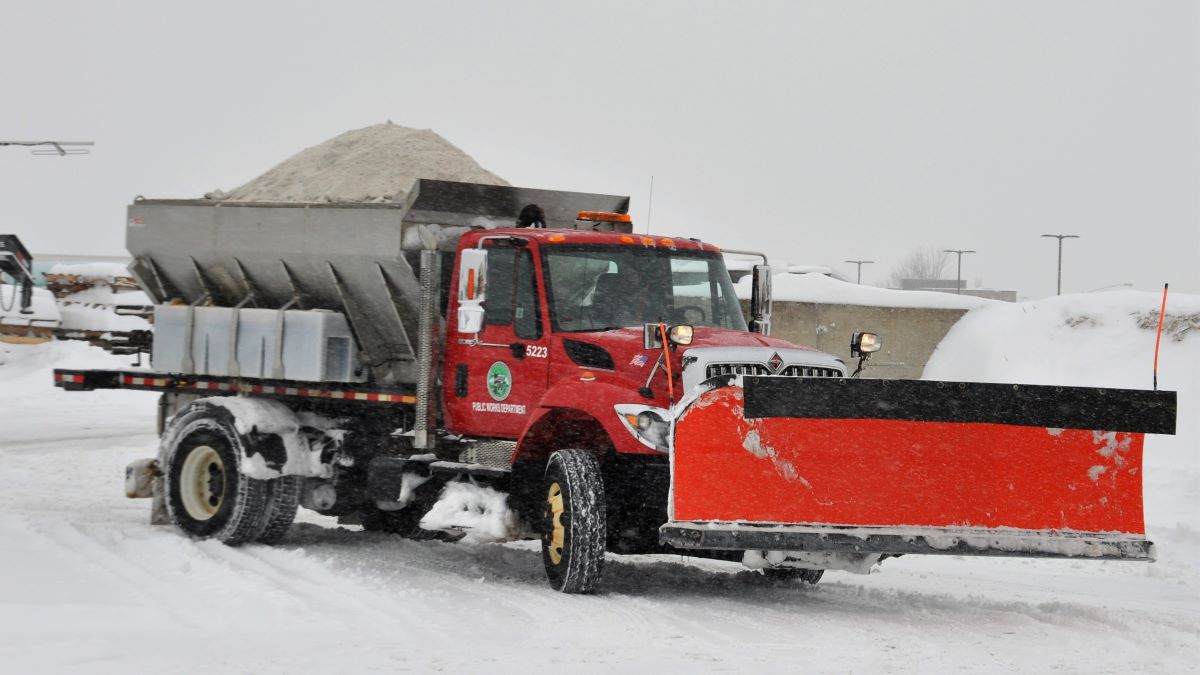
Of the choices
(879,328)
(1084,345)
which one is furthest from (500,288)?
(879,328)

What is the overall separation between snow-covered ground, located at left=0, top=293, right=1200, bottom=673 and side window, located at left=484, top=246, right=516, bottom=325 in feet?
6.00

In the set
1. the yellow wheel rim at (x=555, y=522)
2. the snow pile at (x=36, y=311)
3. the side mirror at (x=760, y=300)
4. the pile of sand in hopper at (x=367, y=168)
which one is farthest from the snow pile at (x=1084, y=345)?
the snow pile at (x=36, y=311)

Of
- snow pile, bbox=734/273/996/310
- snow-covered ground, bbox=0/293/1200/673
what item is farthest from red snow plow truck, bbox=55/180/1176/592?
snow pile, bbox=734/273/996/310

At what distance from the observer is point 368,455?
38.3 feet

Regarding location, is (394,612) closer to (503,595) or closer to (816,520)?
(503,595)

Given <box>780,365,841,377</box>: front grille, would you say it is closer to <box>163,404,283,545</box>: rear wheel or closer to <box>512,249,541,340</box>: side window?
<box>512,249,541,340</box>: side window

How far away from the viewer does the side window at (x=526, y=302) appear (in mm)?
10281

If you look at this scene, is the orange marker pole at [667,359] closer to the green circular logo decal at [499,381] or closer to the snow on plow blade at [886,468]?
the snow on plow blade at [886,468]

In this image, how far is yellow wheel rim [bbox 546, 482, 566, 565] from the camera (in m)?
9.44

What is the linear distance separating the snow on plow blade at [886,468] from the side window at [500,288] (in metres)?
2.25

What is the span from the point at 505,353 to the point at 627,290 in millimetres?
957

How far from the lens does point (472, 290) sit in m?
10.4

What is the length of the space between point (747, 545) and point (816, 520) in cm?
45

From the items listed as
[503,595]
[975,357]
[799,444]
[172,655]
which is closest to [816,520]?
[799,444]
